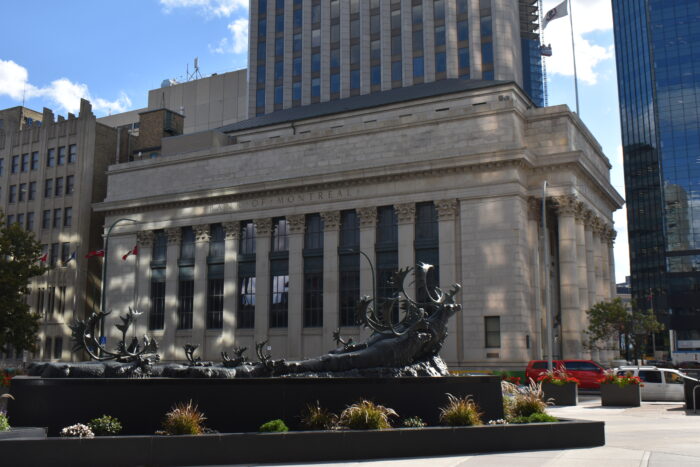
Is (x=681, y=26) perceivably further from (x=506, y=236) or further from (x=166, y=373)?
(x=166, y=373)

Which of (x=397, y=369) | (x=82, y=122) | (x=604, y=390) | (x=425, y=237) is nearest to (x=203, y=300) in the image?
(x=425, y=237)

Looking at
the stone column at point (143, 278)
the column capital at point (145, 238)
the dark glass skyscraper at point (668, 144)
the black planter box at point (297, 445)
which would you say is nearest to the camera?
A: the black planter box at point (297, 445)

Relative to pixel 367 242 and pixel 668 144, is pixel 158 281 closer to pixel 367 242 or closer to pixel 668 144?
pixel 367 242

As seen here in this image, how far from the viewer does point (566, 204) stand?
155ft

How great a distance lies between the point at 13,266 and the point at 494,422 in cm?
3952

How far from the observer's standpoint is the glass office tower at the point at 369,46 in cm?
7537

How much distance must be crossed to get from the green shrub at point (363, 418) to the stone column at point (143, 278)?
154 ft

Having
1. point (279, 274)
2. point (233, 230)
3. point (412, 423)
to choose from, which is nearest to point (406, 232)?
point (279, 274)

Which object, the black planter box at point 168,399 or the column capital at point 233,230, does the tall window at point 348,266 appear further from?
the black planter box at point 168,399

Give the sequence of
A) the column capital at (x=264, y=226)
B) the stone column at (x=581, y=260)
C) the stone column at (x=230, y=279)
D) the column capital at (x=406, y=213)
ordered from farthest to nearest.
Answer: the stone column at (x=230, y=279)
the column capital at (x=264, y=226)
the column capital at (x=406, y=213)
the stone column at (x=581, y=260)

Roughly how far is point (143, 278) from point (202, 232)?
6929 millimetres

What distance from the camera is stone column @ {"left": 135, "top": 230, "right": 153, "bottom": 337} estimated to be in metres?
59.3

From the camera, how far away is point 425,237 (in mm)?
49406

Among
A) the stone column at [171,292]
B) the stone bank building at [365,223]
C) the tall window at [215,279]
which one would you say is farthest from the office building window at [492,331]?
the stone column at [171,292]
